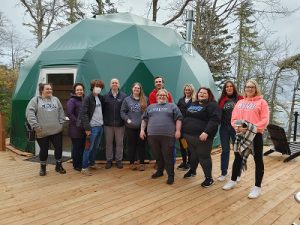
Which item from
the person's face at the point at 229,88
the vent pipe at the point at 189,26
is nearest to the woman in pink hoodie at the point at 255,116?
the person's face at the point at 229,88

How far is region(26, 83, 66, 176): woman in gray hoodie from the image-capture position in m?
4.78

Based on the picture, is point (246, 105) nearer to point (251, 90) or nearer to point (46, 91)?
point (251, 90)

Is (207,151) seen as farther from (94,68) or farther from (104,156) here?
(94,68)

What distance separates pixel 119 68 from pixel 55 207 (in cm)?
328

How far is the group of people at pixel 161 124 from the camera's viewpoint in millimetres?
3996

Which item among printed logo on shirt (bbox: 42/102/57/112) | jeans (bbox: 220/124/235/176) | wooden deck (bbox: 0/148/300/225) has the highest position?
printed logo on shirt (bbox: 42/102/57/112)

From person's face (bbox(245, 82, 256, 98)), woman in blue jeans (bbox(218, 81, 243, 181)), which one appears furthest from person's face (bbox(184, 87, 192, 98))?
person's face (bbox(245, 82, 256, 98))

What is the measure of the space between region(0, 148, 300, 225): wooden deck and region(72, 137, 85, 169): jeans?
0.60 feet

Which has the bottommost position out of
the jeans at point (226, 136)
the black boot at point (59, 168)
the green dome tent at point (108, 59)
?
the black boot at point (59, 168)

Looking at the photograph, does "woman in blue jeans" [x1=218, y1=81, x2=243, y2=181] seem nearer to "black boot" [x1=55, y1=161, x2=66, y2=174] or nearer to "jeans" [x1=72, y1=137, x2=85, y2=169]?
"jeans" [x1=72, y1=137, x2=85, y2=169]

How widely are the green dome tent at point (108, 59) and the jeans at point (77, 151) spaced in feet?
4.34

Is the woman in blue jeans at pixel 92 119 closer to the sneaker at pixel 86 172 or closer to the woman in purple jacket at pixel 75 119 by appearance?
the sneaker at pixel 86 172

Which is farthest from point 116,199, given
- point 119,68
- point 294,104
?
point 294,104

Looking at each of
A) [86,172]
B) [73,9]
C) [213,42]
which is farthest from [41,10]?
[86,172]
